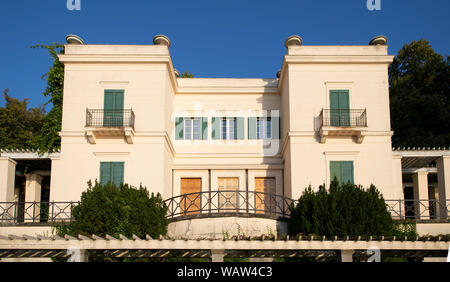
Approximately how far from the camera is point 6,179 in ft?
70.9

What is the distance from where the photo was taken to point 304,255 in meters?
12.3

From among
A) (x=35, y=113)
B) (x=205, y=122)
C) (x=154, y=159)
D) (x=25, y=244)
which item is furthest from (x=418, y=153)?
(x=35, y=113)

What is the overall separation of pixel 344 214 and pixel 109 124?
415 inches

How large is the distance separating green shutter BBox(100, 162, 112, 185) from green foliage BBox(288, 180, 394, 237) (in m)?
8.49

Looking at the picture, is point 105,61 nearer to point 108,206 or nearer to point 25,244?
point 108,206

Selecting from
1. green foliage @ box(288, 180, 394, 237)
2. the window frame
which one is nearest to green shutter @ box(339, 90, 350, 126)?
green foliage @ box(288, 180, 394, 237)

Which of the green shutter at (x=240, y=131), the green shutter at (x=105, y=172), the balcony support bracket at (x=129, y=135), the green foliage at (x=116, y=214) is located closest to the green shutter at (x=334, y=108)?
the green shutter at (x=240, y=131)

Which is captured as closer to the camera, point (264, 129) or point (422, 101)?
point (264, 129)

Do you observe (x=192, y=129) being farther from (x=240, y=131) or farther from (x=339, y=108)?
(x=339, y=108)

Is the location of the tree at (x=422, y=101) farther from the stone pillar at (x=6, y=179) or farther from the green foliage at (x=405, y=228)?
the stone pillar at (x=6, y=179)

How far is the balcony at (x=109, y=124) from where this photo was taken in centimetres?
2058

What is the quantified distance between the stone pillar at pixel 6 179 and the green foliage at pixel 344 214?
12745 millimetres

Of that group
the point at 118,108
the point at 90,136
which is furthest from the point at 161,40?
the point at 90,136

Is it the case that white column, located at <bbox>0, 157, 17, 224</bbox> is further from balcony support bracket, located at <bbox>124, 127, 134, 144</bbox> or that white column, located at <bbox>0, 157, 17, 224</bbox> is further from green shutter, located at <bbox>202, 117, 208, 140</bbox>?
green shutter, located at <bbox>202, 117, 208, 140</bbox>
